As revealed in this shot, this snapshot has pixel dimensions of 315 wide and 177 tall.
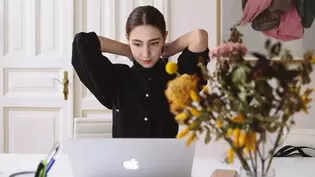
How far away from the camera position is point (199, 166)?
4.92 feet

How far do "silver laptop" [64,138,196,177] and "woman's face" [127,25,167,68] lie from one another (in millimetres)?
402

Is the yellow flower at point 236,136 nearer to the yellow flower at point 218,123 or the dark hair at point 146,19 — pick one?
the yellow flower at point 218,123

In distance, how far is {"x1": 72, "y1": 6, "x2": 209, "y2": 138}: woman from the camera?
149 centimetres

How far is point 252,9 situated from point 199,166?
1599 mm

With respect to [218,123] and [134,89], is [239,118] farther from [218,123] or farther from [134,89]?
[134,89]

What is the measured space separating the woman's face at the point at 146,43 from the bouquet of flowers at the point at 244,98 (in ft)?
1.96

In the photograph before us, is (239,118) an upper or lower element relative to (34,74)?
lower

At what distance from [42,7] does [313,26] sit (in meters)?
1.75

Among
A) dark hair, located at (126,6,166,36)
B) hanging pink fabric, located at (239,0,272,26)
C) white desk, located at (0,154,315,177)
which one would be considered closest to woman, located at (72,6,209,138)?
dark hair, located at (126,6,166,36)

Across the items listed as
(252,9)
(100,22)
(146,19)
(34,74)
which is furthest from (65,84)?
(146,19)

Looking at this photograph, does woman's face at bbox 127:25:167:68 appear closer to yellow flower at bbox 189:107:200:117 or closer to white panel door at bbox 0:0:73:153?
yellow flower at bbox 189:107:200:117

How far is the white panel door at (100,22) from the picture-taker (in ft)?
9.68

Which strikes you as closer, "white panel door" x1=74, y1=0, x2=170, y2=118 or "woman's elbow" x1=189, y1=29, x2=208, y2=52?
"woman's elbow" x1=189, y1=29, x2=208, y2=52

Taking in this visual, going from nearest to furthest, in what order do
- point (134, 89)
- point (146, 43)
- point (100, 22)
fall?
point (146, 43) < point (134, 89) < point (100, 22)
